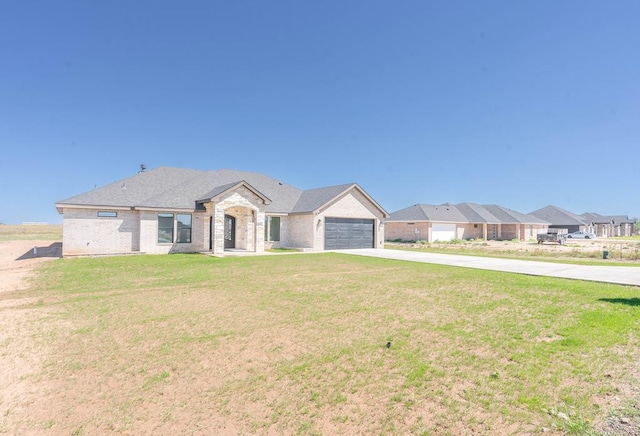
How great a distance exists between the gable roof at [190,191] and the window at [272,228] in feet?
2.74

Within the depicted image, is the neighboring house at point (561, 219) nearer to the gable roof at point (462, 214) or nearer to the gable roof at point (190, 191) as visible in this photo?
the gable roof at point (462, 214)

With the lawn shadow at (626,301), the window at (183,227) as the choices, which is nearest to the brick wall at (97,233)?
the window at (183,227)

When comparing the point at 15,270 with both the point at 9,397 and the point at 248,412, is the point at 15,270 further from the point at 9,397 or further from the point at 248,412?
the point at 248,412

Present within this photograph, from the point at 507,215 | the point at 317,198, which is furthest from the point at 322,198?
the point at 507,215

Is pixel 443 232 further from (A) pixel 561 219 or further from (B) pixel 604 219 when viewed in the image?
(B) pixel 604 219

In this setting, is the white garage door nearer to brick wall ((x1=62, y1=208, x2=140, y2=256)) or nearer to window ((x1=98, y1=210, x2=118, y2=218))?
brick wall ((x1=62, y1=208, x2=140, y2=256))

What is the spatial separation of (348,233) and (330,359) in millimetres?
22848

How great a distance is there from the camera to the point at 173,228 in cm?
2266

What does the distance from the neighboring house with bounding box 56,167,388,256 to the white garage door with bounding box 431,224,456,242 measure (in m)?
15.0

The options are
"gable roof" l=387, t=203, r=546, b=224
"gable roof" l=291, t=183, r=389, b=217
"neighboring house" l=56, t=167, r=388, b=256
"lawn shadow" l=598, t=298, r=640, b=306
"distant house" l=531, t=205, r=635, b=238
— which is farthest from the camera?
"distant house" l=531, t=205, r=635, b=238

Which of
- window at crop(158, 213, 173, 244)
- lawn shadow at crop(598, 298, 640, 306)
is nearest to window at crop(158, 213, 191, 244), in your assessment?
window at crop(158, 213, 173, 244)

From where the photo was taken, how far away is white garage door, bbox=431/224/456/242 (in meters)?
41.8

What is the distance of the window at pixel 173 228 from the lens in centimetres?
2231

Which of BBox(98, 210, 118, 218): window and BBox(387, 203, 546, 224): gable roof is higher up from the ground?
BBox(387, 203, 546, 224): gable roof
